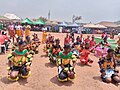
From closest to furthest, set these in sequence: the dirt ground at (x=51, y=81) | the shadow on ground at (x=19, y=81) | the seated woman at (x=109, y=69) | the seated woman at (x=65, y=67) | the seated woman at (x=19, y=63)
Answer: the dirt ground at (x=51, y=81) < the shadow on ground at (x=19, y=81) < the seated woman at (x=19, y=63) < the seated woman at (x=65, y=67) < the seated woman at (x=109, y=69)

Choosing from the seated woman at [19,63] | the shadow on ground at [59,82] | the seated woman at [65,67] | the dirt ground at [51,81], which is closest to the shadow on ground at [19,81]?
the dirt ground at [51,81]

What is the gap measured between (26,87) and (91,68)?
151 inches

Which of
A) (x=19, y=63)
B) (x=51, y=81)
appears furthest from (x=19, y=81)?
(x=51, y=81)

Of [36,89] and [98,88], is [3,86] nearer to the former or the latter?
[36,89]

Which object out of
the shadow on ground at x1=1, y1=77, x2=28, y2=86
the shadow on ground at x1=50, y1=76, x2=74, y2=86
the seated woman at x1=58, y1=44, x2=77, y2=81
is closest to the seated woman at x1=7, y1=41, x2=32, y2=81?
the shadow on ground at x1=1, y1=77, x2=28, y2=86

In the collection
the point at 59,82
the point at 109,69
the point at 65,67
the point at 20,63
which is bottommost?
the point at 59,82

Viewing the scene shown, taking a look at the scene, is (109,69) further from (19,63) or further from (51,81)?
(19,63)

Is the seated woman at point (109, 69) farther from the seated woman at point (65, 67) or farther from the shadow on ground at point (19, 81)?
the shadow on ground at point (19, 81)

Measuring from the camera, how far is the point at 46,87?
7.43 m

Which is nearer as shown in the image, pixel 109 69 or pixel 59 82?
pixel 59 82

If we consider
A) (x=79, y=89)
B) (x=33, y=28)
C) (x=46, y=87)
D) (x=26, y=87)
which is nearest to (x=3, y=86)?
(x=26, y=87)

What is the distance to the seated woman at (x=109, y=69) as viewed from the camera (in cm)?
813

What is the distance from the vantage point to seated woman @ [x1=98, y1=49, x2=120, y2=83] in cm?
813

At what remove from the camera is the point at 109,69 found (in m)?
8.27
